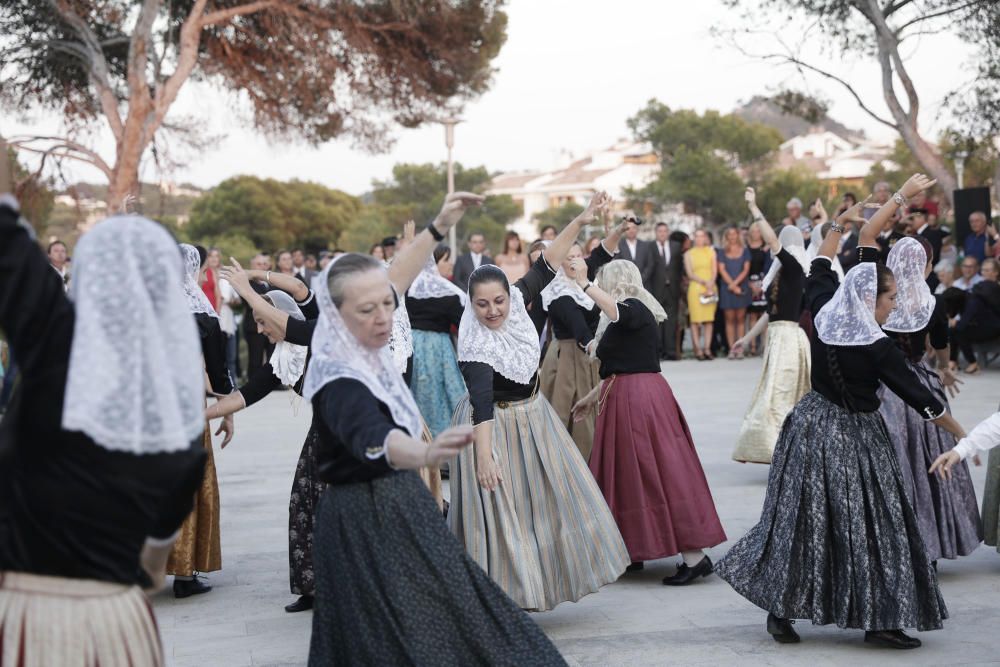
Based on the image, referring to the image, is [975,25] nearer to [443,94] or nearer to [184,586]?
[443,94]

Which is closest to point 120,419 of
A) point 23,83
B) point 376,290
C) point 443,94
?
point 376,290

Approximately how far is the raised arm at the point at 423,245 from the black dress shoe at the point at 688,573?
2.91 m

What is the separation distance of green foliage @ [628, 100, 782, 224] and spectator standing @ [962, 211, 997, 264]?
3548cm

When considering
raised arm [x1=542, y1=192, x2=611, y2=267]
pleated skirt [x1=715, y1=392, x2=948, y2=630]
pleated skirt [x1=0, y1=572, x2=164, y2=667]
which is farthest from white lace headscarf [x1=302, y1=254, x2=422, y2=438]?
raised arm [x1=542, y1=192, x2=611, y2=267]

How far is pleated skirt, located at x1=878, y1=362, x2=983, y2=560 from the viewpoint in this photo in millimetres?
6148

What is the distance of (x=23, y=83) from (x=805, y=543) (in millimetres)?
17590

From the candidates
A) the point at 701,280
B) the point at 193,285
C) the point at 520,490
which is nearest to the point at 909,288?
the point at 520,490

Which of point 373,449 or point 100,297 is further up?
point 100,297

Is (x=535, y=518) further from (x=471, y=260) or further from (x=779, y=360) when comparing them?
(x=471, y=260)

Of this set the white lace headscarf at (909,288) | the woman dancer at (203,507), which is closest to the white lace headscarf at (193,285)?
the woman dancer at (203,507)

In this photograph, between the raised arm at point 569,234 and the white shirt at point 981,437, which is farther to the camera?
the raised arm at point 569,234

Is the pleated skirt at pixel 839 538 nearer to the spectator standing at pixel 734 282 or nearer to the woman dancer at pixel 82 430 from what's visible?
the woman dancer at pixel 82 430

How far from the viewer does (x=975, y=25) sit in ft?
62.5

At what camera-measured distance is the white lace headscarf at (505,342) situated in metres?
5.40
